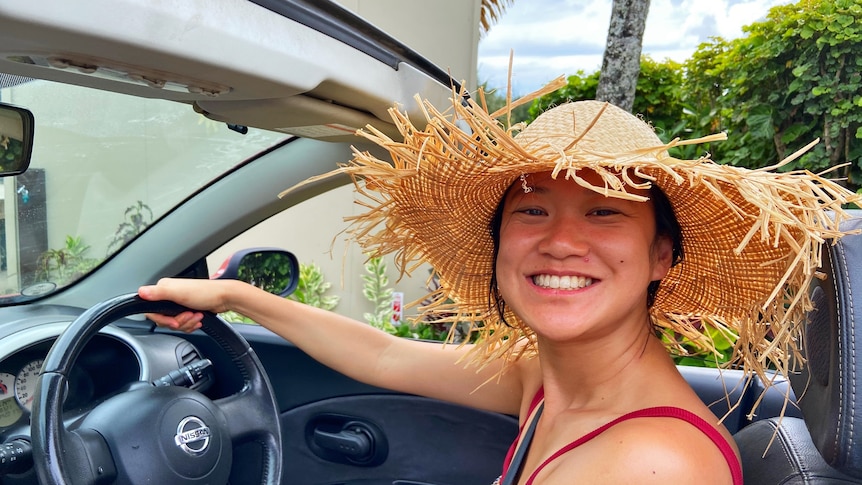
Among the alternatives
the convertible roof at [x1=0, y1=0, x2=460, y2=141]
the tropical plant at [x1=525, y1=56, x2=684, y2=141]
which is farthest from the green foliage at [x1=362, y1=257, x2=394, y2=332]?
the convertible roof at [x1=0, y1=0, x2=460, y2=141]

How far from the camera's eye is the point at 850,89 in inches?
146

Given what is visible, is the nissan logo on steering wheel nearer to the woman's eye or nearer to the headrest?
the woman's eye

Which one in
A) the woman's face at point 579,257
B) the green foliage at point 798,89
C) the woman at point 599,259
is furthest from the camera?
the green foliage at point 798,89

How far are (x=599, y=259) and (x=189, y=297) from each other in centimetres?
113

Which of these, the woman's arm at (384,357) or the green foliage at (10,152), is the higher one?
the green foliage at (10,152)

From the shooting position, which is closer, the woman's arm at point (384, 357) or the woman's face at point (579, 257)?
the woman's face at point (579, 257)

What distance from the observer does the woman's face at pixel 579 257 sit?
1472 mm

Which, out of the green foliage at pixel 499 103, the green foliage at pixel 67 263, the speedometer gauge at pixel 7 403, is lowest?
the speedometer gauge at pixel 7 403

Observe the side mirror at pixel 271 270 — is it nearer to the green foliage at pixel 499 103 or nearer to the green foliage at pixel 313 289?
the green foliage at pixel 499 103

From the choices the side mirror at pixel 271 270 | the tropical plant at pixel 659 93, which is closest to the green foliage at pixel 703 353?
the side mirror at pixel 271 270

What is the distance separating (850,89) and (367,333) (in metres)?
3.17

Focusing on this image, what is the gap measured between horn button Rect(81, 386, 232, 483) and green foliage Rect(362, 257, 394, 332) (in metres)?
4.21

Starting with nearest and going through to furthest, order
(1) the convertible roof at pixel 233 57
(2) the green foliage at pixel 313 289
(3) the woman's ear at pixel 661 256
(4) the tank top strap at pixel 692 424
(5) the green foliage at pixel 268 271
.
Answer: (1) the convertible roof at pixel 233 57
(4) the tank top strap at pixel 692 424
(3) the woman's ear at pixel 661 256
(5) the green foliage at pixel 268 271
(2) the green foliage at pixel 313 289

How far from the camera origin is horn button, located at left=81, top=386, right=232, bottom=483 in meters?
1.63
